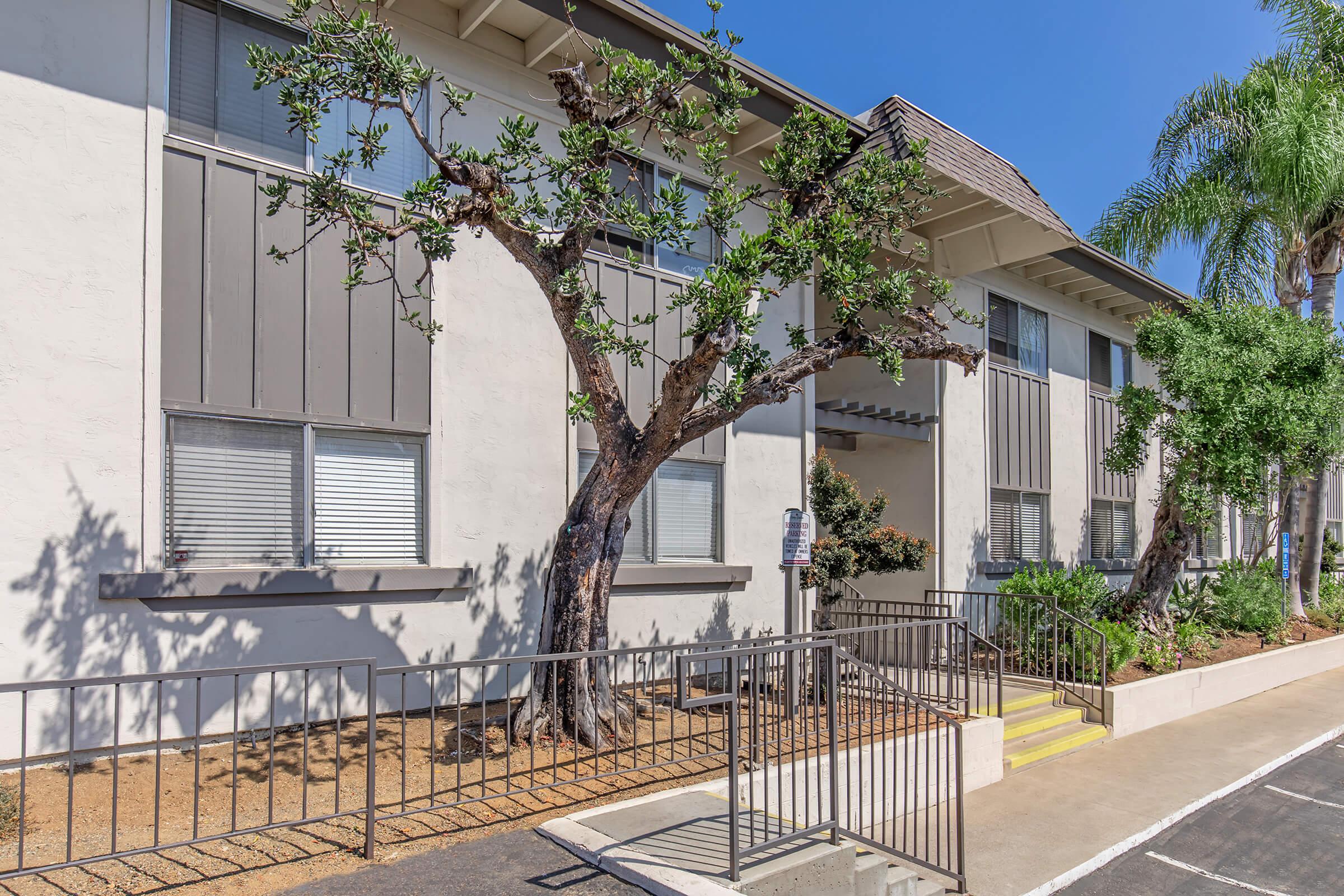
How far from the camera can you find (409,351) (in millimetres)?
8336

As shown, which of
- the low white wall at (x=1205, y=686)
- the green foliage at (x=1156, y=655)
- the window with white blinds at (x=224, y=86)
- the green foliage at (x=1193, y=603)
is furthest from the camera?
the green foliage at (x=1193, y=603)

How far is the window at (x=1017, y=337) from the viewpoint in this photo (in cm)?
1520

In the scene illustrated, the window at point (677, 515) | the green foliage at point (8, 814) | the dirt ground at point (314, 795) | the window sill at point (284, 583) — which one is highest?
the window at point (677, 515)

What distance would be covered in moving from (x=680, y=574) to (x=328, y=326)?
4.57 meters

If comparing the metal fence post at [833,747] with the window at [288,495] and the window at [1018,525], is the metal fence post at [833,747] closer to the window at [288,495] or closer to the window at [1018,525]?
the window at [288,495]

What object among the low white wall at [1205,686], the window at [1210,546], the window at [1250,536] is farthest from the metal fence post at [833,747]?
the window at [1250,536]

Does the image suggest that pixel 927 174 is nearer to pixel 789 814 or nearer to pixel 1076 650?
pixel 1076 650

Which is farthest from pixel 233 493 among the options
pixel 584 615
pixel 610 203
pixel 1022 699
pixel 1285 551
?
pixel 1285 551

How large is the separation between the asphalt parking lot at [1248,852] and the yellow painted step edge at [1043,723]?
6.01 feet

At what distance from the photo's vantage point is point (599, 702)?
7.12m

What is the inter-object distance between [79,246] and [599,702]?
5220 mm

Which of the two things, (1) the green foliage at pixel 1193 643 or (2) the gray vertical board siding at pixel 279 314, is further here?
(1) the green foliage at pixel 1193 643

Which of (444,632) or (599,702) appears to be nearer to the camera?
(599,702)

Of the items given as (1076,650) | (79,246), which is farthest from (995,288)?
(79,246)
